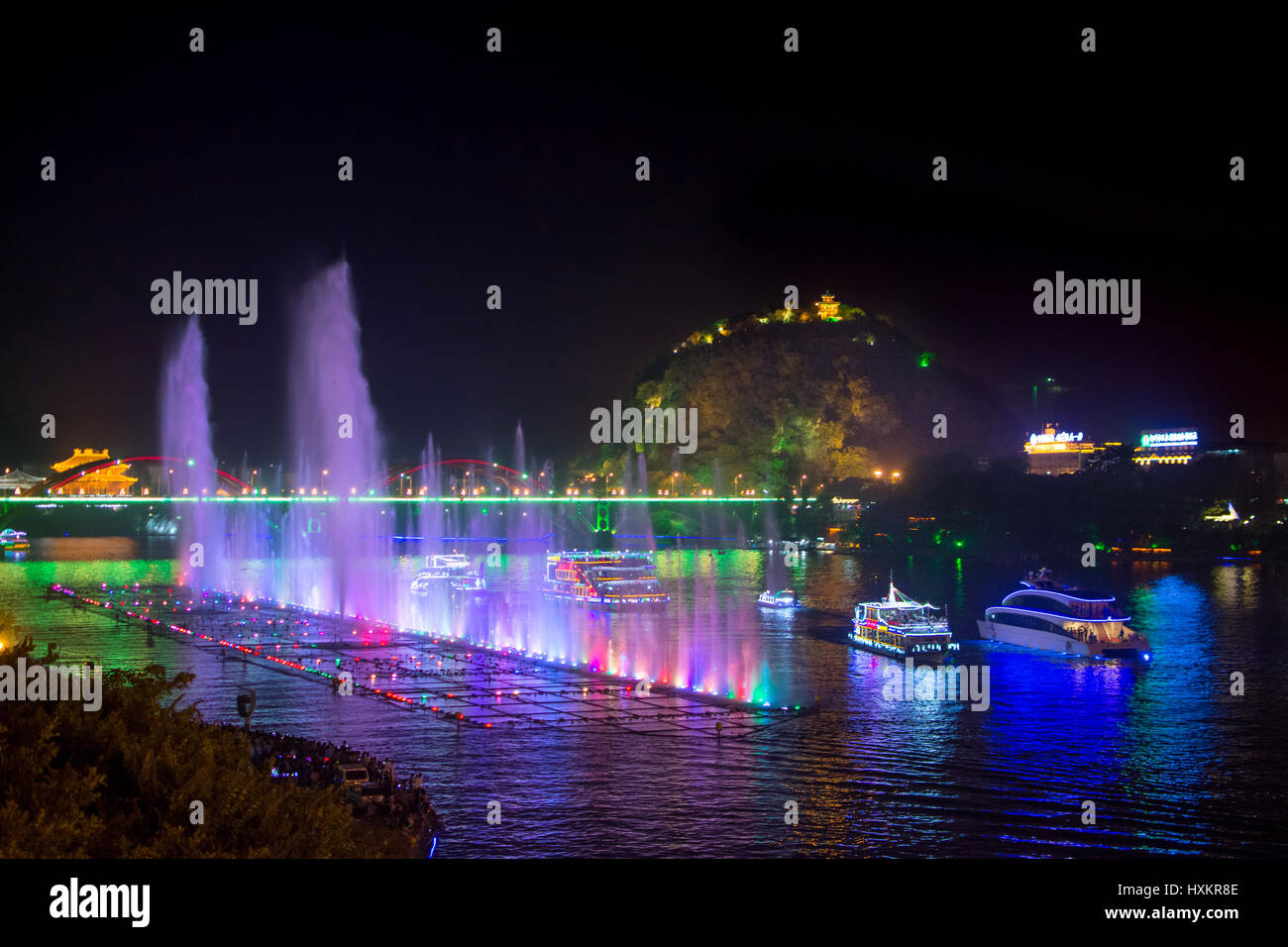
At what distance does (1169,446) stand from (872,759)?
138 metres

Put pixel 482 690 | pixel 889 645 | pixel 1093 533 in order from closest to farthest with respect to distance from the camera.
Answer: pixel 482 690 < pixel 889 645 < pixel 1093 533

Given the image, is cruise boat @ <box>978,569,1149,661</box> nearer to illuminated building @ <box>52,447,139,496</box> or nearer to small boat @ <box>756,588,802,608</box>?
small boat @ <box>756,588,802,608</box>

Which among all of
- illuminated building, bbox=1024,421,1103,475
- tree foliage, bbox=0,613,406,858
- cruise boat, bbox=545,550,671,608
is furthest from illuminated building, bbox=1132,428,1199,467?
tree foliage, bbox=0,613,406,858

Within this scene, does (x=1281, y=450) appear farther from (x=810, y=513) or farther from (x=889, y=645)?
(x=889, y=645)

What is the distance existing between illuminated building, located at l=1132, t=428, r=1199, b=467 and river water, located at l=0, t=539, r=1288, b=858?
104775 mm

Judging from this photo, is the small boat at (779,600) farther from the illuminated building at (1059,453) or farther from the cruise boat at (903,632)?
the illuminated building at (1059,453)

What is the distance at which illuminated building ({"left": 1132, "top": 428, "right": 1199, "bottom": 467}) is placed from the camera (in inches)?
5797

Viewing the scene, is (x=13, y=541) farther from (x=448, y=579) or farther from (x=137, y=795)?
(x=137, y=795)

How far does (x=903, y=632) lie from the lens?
4403cm

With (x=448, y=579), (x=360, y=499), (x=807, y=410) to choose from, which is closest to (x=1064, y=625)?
(x=448, y=579)
